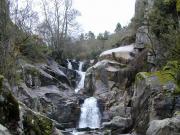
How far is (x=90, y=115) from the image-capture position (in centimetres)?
2920

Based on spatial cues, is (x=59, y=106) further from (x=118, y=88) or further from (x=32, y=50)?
(x=32, y=50)

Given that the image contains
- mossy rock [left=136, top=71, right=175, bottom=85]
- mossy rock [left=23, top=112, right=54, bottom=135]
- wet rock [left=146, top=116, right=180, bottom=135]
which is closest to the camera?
mossy rock [left=23, top=112, right=54, bottom=135]

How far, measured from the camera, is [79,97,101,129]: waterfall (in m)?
28.5

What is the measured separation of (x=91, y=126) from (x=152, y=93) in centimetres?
1039

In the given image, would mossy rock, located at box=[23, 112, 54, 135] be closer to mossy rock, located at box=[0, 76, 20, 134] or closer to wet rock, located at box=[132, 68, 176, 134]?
mossy rock, located at box=[0, 76, 20, 134]

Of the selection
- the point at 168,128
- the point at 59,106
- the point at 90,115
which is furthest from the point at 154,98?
the point at 59,106

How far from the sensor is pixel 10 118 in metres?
7.17

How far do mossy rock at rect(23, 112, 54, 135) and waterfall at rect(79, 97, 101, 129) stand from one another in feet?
64.5

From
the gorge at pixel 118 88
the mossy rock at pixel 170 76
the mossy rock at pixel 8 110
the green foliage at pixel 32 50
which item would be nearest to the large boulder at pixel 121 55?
the gorge at pixel 118 88

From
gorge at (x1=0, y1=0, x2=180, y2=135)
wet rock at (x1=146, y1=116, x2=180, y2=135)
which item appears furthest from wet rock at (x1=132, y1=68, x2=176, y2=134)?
wet rock at (x1=146, y1=116, x2=180, y2=135)

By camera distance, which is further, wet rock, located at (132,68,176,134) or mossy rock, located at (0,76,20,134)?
wet rock, located at (132,68,176,134)

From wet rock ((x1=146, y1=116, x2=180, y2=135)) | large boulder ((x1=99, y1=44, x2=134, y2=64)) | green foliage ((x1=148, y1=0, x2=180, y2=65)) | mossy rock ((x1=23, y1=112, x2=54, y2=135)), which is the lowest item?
wet rock ((x1=146, y1=116, x2=180, y2=135))

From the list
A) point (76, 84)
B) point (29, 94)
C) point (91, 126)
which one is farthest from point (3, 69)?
point (76, 84)

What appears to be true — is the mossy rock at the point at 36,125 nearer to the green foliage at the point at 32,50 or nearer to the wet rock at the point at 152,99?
the wet rock at the point at 152,99
